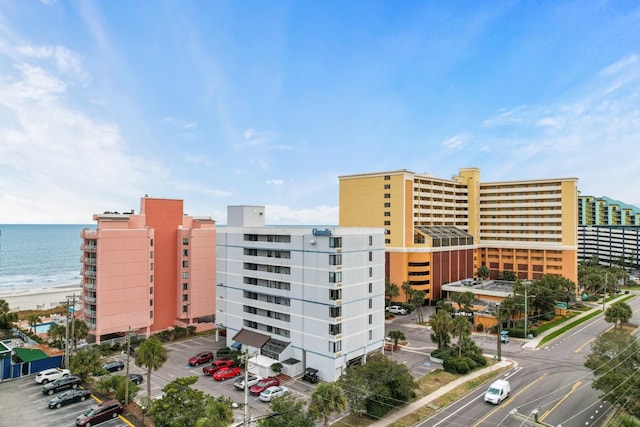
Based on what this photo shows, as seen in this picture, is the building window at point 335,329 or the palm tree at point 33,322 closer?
the building window at point 335,329

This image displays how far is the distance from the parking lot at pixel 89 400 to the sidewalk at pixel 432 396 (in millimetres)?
9641

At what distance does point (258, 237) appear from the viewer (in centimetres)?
5431

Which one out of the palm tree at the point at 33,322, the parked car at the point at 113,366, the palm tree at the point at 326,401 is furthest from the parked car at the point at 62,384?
the palm tree at the point at 326,401

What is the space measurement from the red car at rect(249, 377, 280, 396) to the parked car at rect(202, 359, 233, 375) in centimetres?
754

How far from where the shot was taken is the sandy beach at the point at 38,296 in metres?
100

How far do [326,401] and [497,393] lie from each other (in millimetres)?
18845

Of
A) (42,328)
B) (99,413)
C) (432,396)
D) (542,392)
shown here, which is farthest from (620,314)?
(42,328)

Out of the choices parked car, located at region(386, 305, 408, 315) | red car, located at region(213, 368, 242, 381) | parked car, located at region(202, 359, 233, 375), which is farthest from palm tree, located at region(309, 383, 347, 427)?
parked car, located at region(386, 305, 408, 315)

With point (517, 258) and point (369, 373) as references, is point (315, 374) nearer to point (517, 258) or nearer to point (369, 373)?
point (369, 373)

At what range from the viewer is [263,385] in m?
41.3

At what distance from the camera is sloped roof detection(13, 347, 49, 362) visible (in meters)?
47.0

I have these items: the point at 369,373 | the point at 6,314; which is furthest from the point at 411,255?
the point at 6,314

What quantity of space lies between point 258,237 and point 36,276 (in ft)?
478

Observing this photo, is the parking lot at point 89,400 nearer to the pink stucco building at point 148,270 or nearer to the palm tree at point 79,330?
the palm tree at point 79,330
